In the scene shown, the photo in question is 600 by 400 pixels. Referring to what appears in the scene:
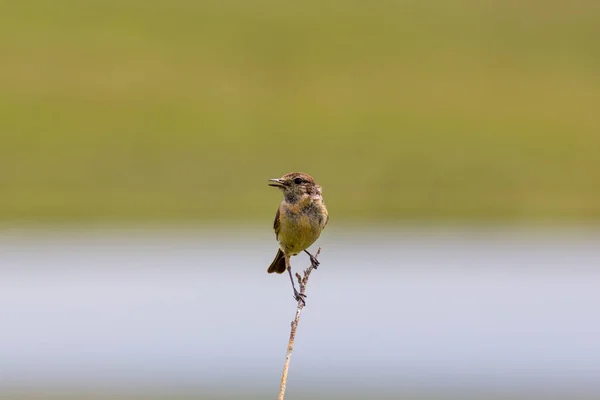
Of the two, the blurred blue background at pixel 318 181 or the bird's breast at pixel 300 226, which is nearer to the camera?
the bird's breast at pixel 300 226

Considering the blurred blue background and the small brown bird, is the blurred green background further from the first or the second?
the small brown bird

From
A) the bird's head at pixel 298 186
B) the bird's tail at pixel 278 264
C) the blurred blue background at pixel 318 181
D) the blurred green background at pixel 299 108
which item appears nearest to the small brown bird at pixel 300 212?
the bird's head at pixel 298 186

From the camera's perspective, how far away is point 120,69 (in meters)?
57.2

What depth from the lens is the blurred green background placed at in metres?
39.0

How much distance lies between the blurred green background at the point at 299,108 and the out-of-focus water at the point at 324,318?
9004 mm

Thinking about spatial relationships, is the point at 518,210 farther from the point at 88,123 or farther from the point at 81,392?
the point at 81,392

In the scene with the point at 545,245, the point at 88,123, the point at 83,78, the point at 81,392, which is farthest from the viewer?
the point at 83,78

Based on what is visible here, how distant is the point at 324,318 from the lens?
794 inches

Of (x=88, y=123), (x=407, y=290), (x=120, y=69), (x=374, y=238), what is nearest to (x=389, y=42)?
(x=120, y=69)

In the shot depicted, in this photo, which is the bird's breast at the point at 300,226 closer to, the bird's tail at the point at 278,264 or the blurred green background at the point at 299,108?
the bird's tail at the point at 278,264

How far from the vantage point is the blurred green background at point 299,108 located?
39.0 m

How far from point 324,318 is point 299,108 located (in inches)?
1283

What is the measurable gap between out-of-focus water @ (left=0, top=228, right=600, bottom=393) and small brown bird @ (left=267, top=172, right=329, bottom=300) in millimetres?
7248

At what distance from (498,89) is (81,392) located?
134 ft
